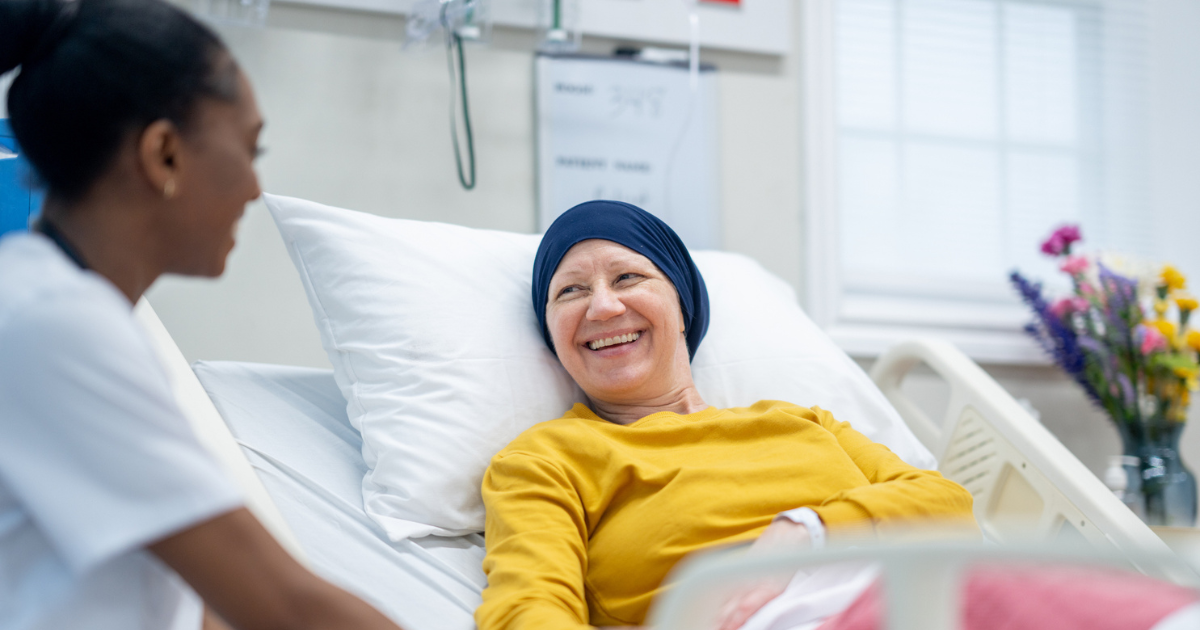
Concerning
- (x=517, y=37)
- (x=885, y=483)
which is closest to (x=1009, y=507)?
(x=885, y=483)

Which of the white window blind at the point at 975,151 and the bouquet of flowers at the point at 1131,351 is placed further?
the white window blind at the point at 975,151

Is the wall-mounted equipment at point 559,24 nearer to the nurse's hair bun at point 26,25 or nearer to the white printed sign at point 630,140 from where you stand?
the white printed sign at point 630,140

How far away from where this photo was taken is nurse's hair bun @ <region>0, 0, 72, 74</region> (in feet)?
2.35

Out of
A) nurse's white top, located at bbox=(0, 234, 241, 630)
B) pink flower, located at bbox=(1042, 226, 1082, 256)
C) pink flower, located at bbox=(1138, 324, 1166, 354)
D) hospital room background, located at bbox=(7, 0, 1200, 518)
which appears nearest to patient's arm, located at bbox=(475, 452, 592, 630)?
nurse's white top, located at bbox=(0, 234, 241, 630)

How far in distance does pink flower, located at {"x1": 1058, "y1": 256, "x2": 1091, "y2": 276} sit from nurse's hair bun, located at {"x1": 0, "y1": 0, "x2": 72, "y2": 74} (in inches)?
84.8

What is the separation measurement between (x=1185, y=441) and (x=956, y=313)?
775 millimetres

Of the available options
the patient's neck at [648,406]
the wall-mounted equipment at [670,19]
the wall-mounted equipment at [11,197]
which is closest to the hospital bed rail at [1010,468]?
the patient's neck at [648,406]

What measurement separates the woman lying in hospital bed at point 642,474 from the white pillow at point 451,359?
76 mm

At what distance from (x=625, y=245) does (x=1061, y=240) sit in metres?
1.38

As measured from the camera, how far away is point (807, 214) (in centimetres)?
225

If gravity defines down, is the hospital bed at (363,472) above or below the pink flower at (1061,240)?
below

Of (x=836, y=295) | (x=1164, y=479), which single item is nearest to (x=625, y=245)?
(x=836, y=295)

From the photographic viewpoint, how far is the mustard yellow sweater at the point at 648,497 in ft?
3.66

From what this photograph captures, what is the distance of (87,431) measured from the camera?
0.62m
